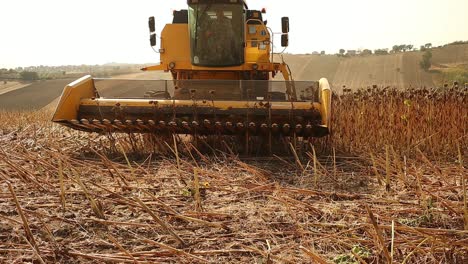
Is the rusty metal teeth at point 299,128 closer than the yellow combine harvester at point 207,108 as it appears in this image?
Yes

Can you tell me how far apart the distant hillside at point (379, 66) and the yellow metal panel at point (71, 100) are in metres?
21.6

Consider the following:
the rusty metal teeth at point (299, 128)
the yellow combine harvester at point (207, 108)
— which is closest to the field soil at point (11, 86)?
the yellow combine harvester at point (207, 108)

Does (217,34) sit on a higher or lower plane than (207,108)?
higher

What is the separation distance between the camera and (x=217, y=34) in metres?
7.24

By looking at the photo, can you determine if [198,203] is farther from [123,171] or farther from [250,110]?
[250,110]

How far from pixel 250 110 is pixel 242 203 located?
6.73ft

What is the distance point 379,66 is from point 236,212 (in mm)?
31967

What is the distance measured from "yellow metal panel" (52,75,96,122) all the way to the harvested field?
1.66ft

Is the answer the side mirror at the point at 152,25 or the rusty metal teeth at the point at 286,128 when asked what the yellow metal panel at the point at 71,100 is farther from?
the rusty metal teeth at the point at 286,128

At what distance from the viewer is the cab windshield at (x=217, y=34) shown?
7188 millimetres

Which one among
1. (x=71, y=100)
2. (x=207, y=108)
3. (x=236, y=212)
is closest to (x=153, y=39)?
(x=71, y=100)

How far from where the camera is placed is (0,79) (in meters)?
39.7

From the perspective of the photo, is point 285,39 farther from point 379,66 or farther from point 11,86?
point 11,86

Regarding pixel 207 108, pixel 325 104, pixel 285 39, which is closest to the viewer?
pixel 325 104
